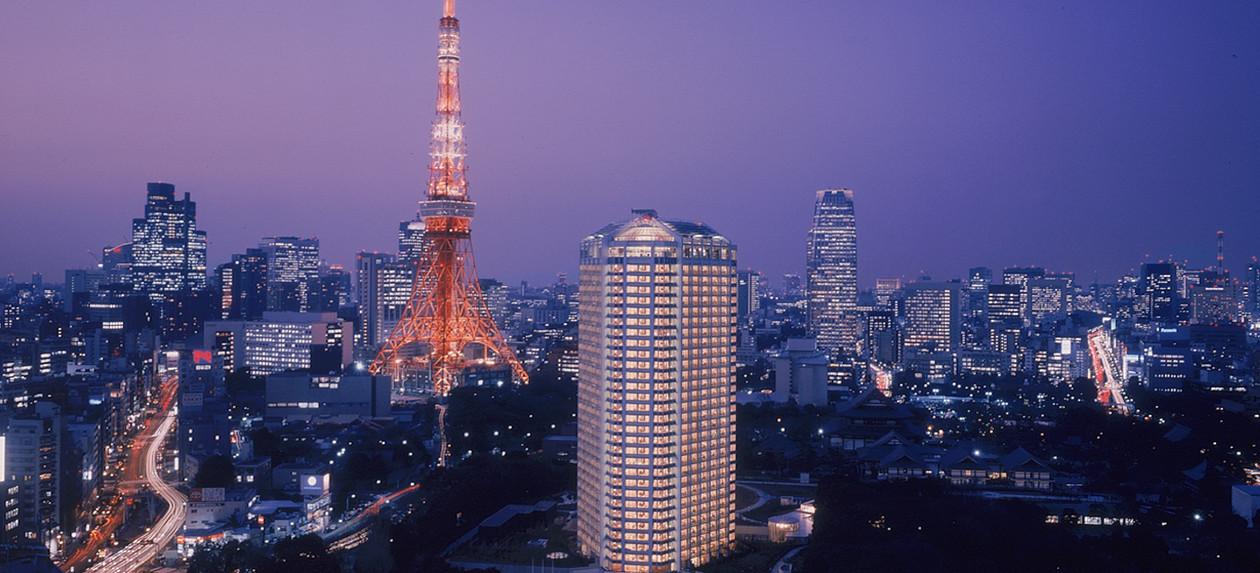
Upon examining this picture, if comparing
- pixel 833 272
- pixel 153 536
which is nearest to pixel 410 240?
pixel 833 272

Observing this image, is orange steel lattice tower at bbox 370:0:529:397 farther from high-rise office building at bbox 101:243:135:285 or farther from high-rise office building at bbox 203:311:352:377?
high-rise office building at bbox 101:243:135:285

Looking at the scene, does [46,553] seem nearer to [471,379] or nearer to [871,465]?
[871,465]

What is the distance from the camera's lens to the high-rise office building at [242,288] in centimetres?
6138

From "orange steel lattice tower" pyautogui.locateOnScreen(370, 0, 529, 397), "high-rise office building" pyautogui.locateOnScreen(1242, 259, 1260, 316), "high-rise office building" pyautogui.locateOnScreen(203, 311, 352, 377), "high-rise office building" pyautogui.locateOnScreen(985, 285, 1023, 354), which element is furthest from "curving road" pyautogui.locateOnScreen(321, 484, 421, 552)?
"high-rise office building" pyautogui.locateOnScreen(1242, 259, 1260, 316)

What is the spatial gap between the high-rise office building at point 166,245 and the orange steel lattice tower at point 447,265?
3354 centimetres

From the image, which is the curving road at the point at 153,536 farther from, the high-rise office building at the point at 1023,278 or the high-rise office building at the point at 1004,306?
the high-rise office building at the point at 1023,278

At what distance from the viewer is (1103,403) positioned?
39.1 m

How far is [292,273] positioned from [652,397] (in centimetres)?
5731

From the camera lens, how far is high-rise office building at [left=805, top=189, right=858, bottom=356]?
6694 cm

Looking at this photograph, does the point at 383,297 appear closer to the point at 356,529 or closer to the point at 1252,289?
the point at 356,529

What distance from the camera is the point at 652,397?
17.6 m

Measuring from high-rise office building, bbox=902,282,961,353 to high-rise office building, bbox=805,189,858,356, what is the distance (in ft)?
10.9

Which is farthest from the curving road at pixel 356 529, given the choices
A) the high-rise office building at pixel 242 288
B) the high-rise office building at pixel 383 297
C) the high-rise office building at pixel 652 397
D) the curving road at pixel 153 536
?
the high-rise office building at pixel 242 288

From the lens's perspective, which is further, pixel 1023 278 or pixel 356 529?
pixel 1023 278
